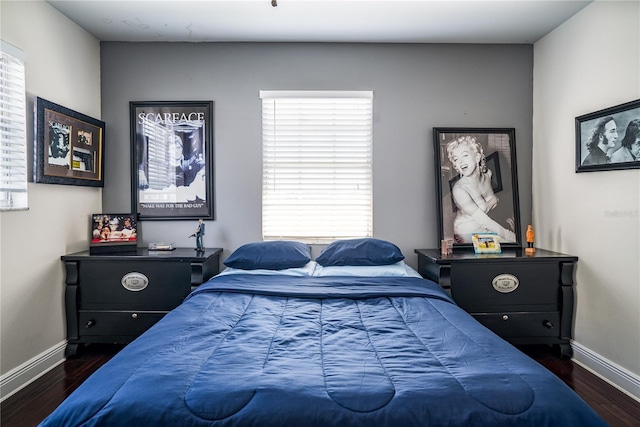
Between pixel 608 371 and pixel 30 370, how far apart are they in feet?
12.4

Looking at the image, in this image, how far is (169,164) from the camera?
3.14 m

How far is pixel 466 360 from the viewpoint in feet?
4.41

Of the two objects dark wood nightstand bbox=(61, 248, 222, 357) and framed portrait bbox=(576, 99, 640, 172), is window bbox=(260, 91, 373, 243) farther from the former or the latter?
framed portrait bbox=(576, 99, 640, 172)

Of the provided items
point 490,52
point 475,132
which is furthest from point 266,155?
point 490,52

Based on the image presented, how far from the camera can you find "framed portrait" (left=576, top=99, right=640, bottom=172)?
2225 millimetres

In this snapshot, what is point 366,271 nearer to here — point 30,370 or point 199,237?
point 199,237

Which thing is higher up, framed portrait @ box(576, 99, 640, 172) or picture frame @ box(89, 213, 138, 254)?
framed portrait @ box(576, 99, 640, 172)

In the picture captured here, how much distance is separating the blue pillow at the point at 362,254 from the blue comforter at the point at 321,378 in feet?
3.08

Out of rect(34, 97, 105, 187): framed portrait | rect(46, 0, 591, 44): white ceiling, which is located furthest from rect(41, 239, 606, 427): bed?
rect(46, 0, 591, 44): white ceiling

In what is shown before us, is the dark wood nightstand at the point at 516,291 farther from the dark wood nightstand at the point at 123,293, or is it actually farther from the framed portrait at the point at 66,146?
the framed portrait at the point at 66,146

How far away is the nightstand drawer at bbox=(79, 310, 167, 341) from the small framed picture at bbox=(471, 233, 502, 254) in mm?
2452

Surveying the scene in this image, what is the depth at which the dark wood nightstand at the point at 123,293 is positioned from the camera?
2.68 meters

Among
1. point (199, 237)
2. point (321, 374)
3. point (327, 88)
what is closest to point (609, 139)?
point (327, 88)

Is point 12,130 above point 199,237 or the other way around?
above
